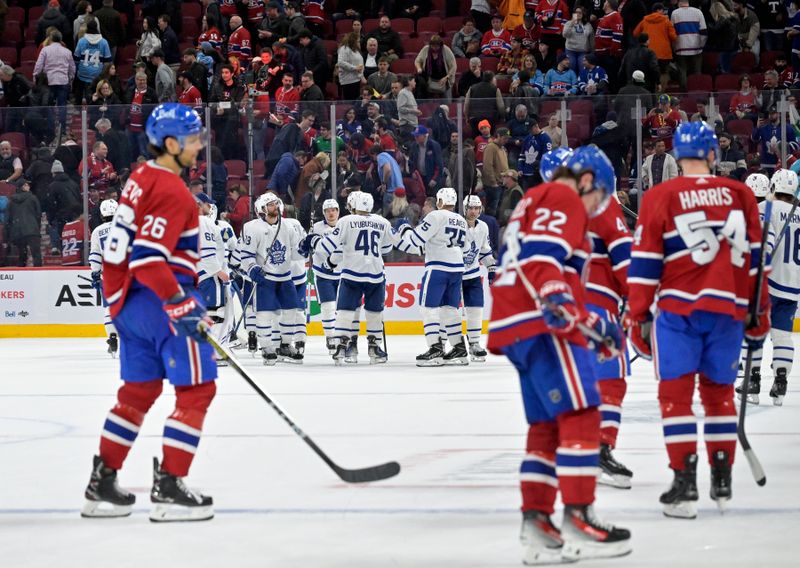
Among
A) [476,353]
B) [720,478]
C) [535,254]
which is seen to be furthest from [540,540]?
[476,353]

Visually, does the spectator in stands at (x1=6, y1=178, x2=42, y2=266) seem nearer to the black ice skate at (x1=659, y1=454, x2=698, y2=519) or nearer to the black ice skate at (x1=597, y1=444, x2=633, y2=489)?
the black ice skate at (x1=597, y1=444, x2=633, y2=489)

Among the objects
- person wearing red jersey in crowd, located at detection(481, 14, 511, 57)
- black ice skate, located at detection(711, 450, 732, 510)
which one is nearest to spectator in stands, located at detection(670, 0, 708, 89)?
person wearing red jersey in crowd, located at detection(481, 14, 511, 57)

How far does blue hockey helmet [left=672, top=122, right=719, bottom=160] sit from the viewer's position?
493 centimetres

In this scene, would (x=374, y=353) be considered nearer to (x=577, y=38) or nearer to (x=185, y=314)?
(x=577, y=38)

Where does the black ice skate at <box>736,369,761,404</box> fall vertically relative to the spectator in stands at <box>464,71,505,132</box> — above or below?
below

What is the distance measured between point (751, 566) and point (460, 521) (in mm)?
1125

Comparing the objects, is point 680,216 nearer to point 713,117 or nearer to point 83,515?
point 83,515

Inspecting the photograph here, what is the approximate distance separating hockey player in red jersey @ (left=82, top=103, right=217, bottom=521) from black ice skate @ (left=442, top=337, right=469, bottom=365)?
676 cm

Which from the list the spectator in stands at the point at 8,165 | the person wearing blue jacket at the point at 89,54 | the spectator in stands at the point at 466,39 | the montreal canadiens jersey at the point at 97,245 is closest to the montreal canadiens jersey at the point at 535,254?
the montreal canadiens jersey at the point at 97,245

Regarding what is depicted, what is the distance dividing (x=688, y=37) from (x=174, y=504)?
12.7 m

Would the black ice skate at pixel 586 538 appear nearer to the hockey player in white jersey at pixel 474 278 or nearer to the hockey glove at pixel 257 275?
the hockey player in white jersey at pixel 474 278

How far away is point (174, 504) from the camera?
475 centimetres

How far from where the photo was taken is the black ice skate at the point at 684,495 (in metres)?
4.71

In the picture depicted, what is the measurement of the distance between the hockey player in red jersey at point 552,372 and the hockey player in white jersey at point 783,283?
438 centimetres
